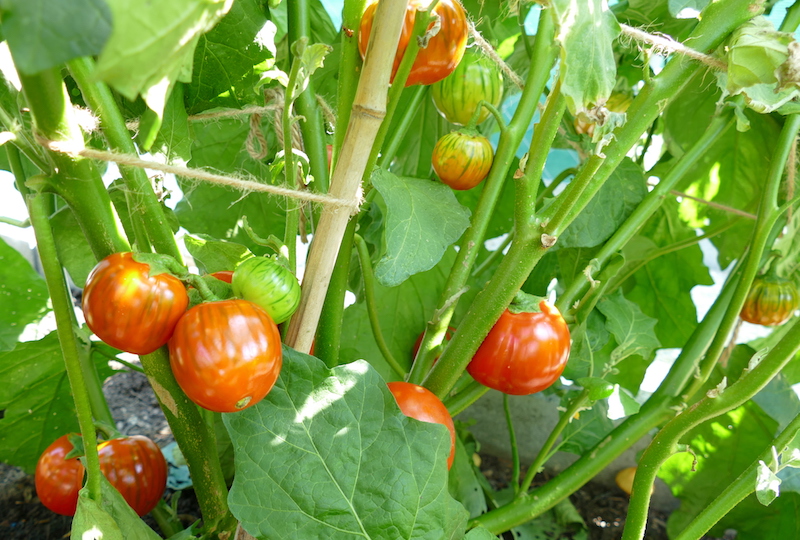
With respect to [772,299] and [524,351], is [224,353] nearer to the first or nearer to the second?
[524,351]

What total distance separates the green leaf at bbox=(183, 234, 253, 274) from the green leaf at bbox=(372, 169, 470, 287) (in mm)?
149

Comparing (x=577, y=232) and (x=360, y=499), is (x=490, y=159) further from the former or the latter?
(x=360, y=499)

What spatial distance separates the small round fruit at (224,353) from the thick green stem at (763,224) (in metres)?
0.52

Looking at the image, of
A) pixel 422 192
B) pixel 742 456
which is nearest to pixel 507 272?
Answer: pixel 422 192

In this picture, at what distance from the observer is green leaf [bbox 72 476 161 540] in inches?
17.4

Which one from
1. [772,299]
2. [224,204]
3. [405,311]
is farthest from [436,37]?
[772,299]

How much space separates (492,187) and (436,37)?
0.18 m

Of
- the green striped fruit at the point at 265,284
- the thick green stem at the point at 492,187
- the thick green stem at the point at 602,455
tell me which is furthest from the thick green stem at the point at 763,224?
the green striped fruit at the point at 265,284

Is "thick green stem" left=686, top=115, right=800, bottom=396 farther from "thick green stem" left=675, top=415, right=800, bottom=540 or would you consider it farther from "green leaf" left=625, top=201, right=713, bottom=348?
"green leaf" left=625, top=201, right=713, bottom=348

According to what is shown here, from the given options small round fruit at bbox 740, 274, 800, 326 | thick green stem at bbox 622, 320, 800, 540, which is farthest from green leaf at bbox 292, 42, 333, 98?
small round fruit at bbox 740, 274, 800, 326

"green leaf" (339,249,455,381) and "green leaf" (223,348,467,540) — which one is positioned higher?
"green leaf" (223,348,467,540)

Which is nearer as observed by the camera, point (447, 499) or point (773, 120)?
point (447, 499)

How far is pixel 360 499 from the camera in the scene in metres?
0.49

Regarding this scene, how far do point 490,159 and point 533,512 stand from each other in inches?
16.2
